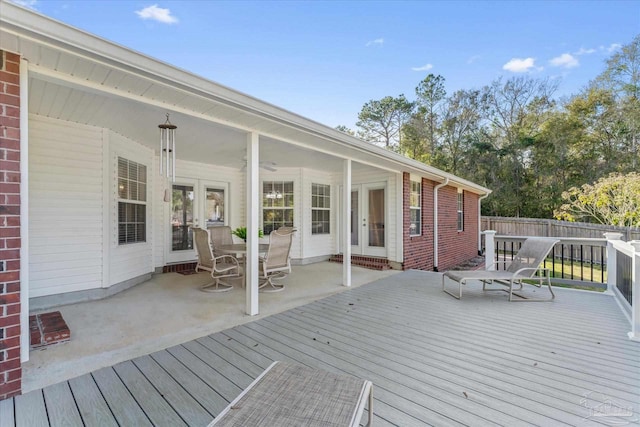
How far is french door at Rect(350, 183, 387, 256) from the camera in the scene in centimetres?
755

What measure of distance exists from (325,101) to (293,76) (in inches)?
154

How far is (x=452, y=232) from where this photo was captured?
30.6 ft

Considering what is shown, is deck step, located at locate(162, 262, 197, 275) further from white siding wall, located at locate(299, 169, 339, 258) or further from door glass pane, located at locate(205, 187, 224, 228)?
white siding wall, located at locate(299, 169, 339, 258)

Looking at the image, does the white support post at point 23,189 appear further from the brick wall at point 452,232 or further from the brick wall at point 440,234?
the brick wall at point 452,232

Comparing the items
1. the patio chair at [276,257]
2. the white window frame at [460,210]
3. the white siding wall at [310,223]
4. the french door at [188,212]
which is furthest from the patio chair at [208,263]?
the white window frame at [460,210]

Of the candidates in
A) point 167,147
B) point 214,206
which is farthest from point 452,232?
point 167,147

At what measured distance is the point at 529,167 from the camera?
17047mm

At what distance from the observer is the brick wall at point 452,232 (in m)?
8.58

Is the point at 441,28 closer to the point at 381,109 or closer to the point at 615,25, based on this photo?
the point at 615,25

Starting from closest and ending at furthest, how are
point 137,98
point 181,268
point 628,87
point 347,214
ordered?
point 137,98 → point 347,214 → point 181,268 → point 628,87

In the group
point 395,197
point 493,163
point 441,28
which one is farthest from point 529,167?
point 395,197

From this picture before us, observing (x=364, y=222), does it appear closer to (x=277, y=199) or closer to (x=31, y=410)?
(x=277, y=199)

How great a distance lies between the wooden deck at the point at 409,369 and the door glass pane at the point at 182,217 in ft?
13.3

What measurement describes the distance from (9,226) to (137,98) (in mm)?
1442
